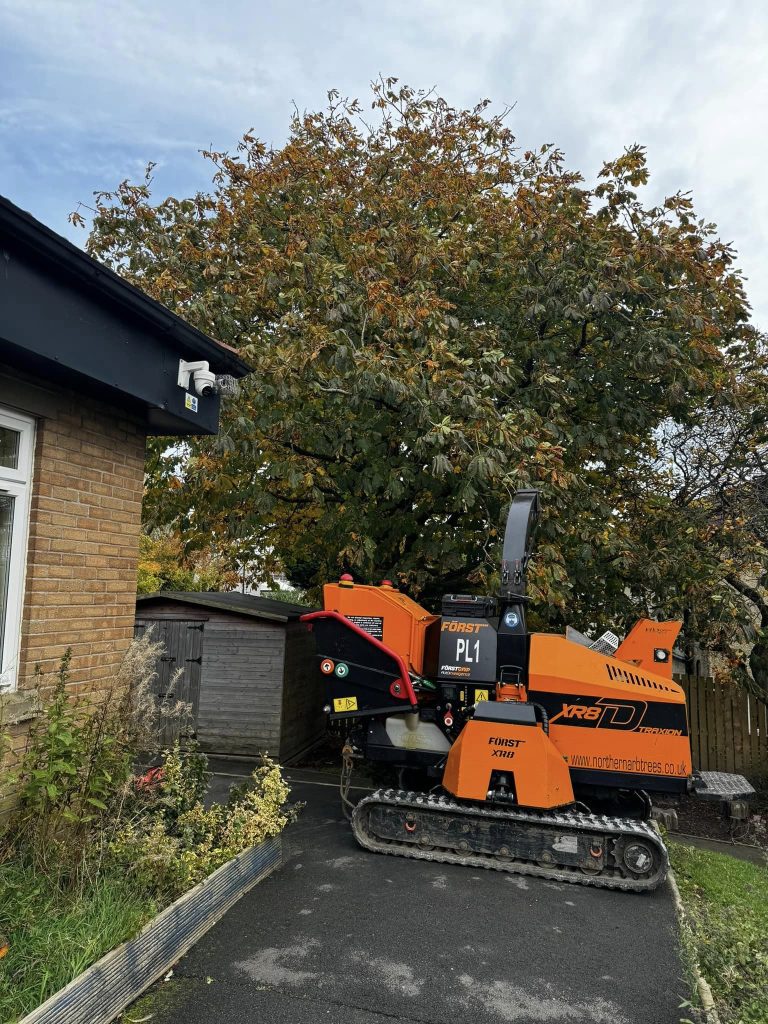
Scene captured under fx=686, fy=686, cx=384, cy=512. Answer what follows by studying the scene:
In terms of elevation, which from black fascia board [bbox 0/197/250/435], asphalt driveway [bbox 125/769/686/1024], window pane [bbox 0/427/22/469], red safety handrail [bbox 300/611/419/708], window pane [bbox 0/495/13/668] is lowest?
asphalt driveway [bbox 125/769/686/1024]

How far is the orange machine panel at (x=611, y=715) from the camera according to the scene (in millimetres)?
5797

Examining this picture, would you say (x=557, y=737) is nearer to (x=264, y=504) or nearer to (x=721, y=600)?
(x=721, y=600)

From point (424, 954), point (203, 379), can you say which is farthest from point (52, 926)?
point (203, 379)

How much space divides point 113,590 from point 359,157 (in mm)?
9087

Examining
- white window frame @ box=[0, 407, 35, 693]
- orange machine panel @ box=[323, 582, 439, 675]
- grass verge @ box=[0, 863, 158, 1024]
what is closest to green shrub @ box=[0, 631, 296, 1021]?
grass verge @ box=[0, 863, 158, 1024]

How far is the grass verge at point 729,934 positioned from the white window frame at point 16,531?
4396 mm

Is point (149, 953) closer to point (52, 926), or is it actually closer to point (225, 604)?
point (52, 926)

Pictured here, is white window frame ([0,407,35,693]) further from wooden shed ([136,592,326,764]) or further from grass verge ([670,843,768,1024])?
wooden shed ([136,592,326,764])

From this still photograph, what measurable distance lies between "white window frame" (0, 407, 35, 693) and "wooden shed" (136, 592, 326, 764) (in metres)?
5.48

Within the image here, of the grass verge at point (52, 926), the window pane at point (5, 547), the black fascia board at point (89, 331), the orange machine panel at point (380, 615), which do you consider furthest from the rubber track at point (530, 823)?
the black fascia board at point (89, 331)

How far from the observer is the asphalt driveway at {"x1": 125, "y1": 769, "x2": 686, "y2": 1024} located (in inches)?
138

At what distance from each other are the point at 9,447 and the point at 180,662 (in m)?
6.30

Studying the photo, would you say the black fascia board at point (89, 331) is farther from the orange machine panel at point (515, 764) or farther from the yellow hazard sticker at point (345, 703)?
the orange machine panel at point (515, 764)

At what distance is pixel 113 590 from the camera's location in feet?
17.2
